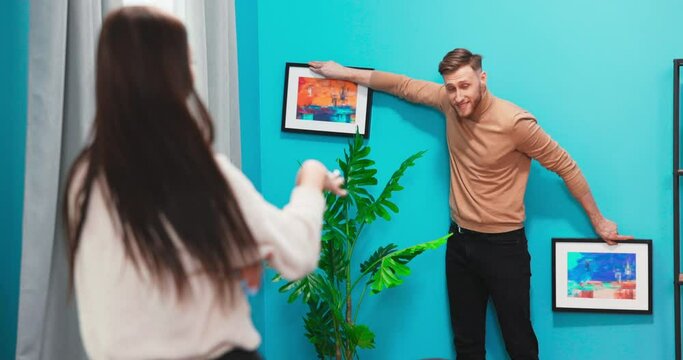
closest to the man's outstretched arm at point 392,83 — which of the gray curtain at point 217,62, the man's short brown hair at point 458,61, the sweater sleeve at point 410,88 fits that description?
the sweater sleeve at point 410,88

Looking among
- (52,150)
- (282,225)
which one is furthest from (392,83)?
(282,225)

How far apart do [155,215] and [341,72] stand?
7.83ft

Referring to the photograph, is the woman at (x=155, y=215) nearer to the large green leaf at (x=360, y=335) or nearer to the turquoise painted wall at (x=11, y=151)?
the turquoise painted wall at (x=11, y=151)

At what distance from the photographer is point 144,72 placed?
1215 millimetres

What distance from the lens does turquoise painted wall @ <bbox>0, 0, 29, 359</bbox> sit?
78.4 inches

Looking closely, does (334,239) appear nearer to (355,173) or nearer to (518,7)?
(355,173)

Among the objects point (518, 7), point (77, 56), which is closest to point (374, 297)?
point (518, 7)

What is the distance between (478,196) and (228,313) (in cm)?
216

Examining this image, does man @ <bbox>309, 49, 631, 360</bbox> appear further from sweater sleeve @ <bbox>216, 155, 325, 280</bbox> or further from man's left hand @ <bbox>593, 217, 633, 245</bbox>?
sweater sleeve @ <bbox>216, 155, 325, 280</bbox>

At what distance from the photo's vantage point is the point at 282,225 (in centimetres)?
130

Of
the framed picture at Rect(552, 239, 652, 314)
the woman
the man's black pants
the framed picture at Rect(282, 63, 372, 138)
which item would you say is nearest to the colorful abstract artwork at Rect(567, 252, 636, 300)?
the framed picture at Rect(552, 239, 652, 314)

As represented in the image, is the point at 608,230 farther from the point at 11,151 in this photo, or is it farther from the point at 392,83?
the point at 11,151

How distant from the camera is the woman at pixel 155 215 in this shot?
3.94 ft

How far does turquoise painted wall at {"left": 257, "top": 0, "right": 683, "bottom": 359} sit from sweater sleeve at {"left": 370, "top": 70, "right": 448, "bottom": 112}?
10 centimetres
